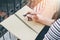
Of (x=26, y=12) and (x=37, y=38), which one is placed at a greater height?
(x=26, y=12)

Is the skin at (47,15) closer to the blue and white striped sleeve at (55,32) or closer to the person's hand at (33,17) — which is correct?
the person's hand at (33,17)

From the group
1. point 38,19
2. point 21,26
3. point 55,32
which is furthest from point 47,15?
point 55,32

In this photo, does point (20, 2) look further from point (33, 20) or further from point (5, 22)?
point (5, 22)

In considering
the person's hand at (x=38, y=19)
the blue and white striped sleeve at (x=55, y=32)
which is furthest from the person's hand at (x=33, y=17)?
the blue and white striped sleeve at (x=55, y=32)

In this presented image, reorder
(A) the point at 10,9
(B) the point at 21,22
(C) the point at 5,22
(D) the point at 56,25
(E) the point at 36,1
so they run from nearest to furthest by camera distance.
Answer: (D) the point at 56,25
(C) the point at 5,22
(B) the point at 21,22
(A) the point at 10,9
(E) the point at 36,1

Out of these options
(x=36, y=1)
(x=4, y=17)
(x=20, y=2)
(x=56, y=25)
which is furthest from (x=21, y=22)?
(x=36, y=1)

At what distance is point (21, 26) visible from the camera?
113 cm

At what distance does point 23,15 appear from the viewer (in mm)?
1222

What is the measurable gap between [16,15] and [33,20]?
172 mm

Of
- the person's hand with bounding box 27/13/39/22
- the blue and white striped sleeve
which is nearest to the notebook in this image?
the person's hand with bounding box 27/13/39/22

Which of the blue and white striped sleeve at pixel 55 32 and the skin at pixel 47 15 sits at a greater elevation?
the blue and white striped sleeve at pixel 55 32

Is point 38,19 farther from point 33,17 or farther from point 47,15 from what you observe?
point 47,15

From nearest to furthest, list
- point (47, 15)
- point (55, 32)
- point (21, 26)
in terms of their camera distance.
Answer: point (55, 32), point (21, 26), point (47, 15)

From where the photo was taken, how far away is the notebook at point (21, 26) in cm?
106
